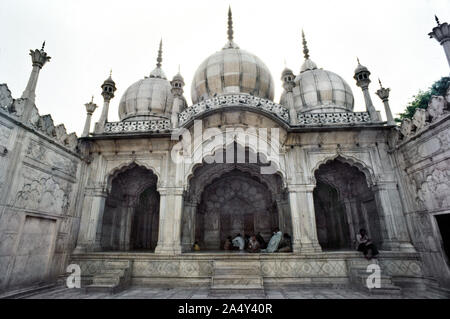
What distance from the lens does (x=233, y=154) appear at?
1125 centimetres

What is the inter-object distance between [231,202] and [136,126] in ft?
20.3

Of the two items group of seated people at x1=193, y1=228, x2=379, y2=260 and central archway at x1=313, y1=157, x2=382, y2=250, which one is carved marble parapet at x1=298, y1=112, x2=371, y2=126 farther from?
group of seated people at x1=193, y1=228, x2=379, y2=260

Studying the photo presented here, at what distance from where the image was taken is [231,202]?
12.7 m

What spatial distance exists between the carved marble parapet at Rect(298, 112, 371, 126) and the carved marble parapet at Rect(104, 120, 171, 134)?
5.82 meters

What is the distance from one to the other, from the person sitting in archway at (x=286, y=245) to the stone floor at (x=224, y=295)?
163 cm

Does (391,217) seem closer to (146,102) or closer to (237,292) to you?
(237,292)

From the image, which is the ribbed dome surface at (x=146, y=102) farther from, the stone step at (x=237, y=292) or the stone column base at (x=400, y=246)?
the stone column base at (x=400, y=246)

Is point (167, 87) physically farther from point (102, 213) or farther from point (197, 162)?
point (102, 213)

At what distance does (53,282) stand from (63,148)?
451 cm

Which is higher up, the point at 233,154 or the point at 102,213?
the point at 233,154

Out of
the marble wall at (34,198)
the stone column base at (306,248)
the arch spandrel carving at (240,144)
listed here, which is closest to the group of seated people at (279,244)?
the stone column base at (306,248)

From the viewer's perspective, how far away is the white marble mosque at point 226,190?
6.95 metres
